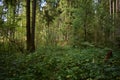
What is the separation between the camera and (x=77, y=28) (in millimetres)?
17578

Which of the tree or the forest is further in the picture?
the tree

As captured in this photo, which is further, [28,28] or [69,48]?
[69,48]

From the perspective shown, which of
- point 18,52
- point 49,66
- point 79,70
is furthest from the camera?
point 18,52

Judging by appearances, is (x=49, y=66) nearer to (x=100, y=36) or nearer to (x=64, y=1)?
(x=100, y=36)

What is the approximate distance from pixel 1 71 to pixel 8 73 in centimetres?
35

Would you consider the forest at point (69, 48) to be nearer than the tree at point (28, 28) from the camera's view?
Yes

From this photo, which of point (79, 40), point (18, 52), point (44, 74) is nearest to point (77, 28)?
point (79, 40)

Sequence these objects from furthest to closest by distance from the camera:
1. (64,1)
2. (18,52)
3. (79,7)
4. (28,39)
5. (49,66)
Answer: (64,1) → (79,7) → (28,39) → (18,52) → (49,66)

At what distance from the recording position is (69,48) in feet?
52.2

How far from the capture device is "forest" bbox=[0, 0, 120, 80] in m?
6.96

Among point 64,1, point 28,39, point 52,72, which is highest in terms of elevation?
point 64,1

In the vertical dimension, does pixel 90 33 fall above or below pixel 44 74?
above

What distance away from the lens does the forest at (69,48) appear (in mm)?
6965

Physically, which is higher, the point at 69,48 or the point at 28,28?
the point at 28,28
